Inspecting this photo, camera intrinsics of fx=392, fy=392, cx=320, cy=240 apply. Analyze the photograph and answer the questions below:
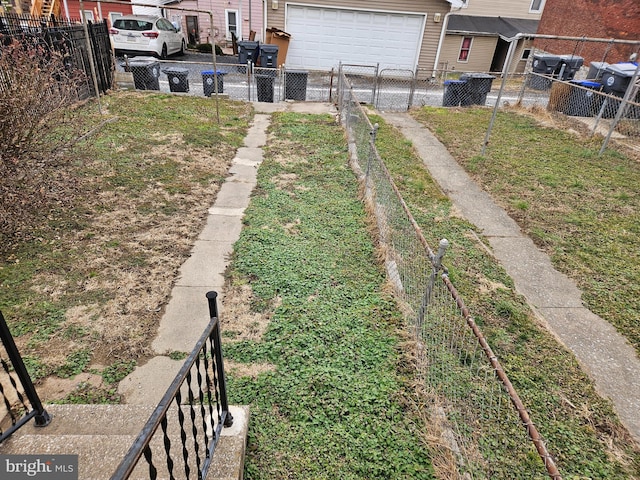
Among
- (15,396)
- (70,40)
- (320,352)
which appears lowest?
(15,396)

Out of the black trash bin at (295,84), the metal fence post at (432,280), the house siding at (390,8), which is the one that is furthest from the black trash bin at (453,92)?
the metal fence post at (432,280)

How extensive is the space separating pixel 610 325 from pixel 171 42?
714 inches

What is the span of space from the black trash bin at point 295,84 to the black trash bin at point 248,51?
455 centimetres

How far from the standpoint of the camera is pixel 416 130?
10695mm

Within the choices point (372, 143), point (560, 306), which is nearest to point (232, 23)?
point (372, 143)

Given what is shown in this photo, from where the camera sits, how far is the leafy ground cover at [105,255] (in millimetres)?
3301

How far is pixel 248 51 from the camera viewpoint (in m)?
16.1

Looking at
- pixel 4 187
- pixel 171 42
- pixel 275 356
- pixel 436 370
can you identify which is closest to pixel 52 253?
pixel 4 187

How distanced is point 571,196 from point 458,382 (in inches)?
212

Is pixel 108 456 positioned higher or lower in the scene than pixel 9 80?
lower

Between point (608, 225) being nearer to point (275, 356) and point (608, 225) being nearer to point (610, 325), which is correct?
point (610, 325)

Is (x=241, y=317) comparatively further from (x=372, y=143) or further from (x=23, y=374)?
(x=372, y=143)

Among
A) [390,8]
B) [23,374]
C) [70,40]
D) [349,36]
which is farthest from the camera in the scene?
[349,36]

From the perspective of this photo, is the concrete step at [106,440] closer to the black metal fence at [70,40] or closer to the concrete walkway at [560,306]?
the concrete walkway at [560,306]
